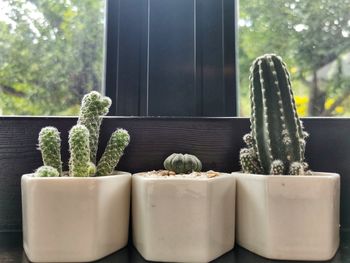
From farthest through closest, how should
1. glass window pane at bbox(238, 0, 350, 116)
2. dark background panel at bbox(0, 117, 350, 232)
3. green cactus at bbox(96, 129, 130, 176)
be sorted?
glass window pane at bbox(238, 0, 350, 116)
dark background panel at bbox(0, 117, 350, 232)
green cactus at bbox(96, 129, 130, 176)

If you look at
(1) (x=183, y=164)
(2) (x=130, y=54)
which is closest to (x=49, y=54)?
(2) (x=130, y=54)

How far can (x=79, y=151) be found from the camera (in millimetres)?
643

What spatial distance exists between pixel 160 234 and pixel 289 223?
0.75 ft

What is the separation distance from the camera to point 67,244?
621 mm

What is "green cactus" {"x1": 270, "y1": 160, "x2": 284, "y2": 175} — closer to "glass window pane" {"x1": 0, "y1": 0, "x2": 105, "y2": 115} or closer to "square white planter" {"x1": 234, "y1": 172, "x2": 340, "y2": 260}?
"square white planter" {"x1": 234, "y1": 172, "x2": 340, "y2": 260}

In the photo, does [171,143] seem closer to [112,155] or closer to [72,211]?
[112,155]

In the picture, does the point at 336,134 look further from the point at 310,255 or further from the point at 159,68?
the point at 159,68


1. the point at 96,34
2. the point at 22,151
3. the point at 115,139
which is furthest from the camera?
the point at 96,34

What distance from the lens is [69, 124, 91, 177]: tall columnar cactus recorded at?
0.64 metres

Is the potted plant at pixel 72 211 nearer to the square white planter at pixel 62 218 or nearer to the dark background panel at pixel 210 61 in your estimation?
the square white planter at pixel 62 218

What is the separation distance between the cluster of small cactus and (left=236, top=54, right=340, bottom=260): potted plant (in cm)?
25

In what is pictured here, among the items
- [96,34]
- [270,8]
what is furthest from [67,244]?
[270,8]

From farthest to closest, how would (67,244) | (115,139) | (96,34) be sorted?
(96,34) → (115,139) → (67,244)

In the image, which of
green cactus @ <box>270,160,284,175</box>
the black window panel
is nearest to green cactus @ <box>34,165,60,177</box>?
the black window panel
